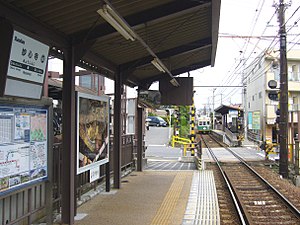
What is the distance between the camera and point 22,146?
4.76 m

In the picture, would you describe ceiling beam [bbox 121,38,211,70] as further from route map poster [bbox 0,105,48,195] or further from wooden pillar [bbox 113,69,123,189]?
route map poster [bbox 0,105,48,195]

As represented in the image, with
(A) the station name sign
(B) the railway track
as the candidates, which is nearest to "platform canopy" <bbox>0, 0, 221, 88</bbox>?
(A) the station name sign

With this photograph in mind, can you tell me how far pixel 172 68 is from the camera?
1316cm

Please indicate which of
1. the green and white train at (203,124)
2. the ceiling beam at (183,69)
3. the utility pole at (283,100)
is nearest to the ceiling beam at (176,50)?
the ceiling beam at (183,69)

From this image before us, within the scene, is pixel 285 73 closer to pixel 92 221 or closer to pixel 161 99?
pixel 161 99

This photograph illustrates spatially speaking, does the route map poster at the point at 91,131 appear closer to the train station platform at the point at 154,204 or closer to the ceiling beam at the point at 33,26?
the train station platform at the point at 154,204

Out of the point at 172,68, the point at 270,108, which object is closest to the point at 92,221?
the point at 172,68

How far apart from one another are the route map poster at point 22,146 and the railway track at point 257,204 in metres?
3.98

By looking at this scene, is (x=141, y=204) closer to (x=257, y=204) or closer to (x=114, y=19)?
(x=257, y=204)

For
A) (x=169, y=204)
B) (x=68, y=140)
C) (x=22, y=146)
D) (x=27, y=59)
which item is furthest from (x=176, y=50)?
(x=22, y=146)

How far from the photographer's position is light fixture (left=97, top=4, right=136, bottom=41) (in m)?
4.47

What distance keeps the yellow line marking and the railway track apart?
1073 millimetres

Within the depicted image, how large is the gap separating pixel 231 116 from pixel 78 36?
3974 centimetres

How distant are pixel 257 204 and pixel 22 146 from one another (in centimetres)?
661
